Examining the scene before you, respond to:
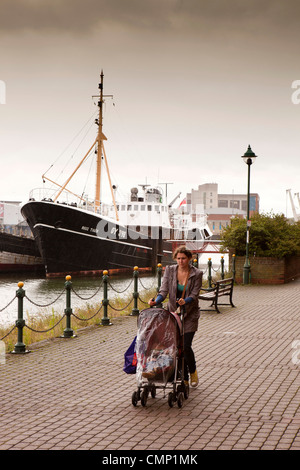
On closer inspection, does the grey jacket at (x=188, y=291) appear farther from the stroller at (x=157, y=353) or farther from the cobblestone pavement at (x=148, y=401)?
the cobblestone pavement at (x=148, y=401)

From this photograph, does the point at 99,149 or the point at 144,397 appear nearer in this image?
the point at 144,397

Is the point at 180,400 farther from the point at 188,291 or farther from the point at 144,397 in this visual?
the point at 188,291

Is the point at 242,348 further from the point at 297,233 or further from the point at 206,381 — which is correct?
the point at 297,233

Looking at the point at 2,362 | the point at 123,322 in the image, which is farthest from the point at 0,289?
the point at 2,362

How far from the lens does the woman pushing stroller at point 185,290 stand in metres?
7.22

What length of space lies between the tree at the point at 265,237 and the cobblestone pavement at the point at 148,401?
11995 millimetres

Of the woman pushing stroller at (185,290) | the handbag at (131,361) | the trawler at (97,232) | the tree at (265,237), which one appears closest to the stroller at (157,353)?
the handbag at (131,361)

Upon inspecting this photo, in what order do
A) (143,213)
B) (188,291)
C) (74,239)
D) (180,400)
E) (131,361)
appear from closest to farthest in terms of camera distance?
(180,400)
(131,361)
(188,291)
(74,239)
(143,213)

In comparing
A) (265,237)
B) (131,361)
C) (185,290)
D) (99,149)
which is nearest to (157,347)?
(131,361)

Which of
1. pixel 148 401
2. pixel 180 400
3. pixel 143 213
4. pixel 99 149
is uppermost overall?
pixel 99 149

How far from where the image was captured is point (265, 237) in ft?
77.9

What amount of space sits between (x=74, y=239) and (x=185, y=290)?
3495 cm

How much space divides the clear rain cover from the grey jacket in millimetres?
575

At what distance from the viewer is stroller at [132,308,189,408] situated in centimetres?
662
